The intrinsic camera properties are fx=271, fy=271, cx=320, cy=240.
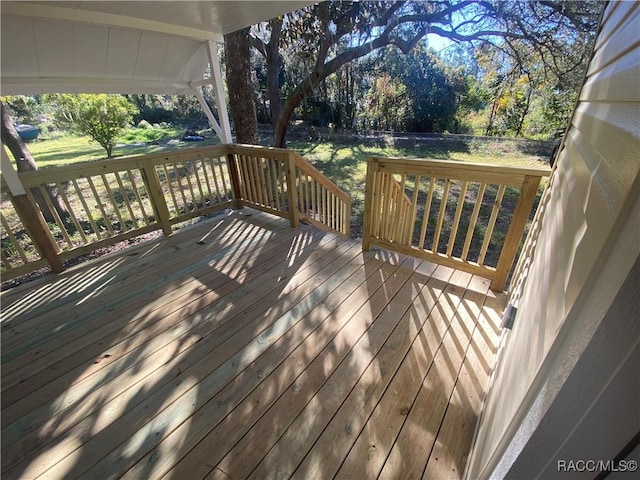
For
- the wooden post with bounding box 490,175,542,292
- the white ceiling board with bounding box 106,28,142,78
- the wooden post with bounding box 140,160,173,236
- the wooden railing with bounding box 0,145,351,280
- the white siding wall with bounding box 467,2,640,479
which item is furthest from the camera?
the wooden post with bounding box 140,160,173,236

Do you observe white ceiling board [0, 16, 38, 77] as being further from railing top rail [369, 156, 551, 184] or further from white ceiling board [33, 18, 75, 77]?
railing top rail [369, 156, 551, 184]

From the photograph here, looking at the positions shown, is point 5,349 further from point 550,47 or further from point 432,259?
point 550,47

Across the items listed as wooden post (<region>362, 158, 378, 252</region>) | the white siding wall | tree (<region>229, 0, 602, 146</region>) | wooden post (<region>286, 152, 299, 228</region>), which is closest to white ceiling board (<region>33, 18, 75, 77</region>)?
wooden post (<region>286, 152, 299, 228</region>)

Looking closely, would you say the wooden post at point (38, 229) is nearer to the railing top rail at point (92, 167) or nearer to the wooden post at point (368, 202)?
the railing top rail at point (92, 167)

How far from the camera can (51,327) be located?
6.54 ft

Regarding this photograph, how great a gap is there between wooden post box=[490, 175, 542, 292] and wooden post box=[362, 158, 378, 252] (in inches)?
43.3

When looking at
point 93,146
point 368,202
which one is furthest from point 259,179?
point 93,146

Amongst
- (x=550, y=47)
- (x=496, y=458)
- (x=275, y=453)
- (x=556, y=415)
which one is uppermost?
(x=550, y=47)

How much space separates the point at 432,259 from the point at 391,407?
140 cm

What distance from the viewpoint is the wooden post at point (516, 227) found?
1.80m

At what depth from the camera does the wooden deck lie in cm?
127

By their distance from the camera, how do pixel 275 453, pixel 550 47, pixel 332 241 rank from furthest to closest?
pixel 550 47
pixel 332 241
pixel 275 453

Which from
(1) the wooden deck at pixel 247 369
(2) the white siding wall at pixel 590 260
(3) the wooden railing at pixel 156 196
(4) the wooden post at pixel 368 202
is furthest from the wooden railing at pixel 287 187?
(2) the white siding wall at pixel 590 260

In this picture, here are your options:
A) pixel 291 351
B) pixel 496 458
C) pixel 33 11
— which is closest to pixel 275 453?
pixel 291 351
